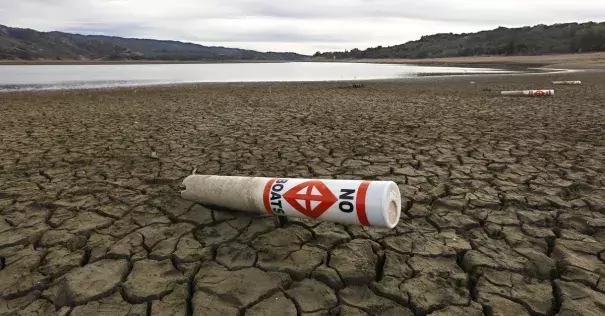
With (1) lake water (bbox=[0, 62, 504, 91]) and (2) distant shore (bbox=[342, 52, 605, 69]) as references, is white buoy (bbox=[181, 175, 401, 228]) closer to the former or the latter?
(1) lake water (bbox=[0, 62, 504, 91])

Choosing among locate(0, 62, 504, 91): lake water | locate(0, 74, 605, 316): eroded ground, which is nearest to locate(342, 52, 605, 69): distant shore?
locate(0, 62, 504, 91): lake water

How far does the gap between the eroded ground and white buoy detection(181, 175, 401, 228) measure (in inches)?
7.6

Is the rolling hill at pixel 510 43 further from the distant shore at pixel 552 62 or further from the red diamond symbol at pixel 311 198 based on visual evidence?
the red diamond symbol at pixel 311 198

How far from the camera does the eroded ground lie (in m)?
2.14

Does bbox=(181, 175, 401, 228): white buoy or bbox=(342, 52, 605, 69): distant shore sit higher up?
bbox=(342, 52, 605, 69): distant shore

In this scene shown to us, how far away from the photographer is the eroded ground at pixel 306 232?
2.14m

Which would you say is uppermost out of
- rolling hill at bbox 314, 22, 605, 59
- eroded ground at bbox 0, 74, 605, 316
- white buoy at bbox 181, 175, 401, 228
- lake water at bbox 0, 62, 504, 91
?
rolling hill at bbox 314, 22, 605, 59

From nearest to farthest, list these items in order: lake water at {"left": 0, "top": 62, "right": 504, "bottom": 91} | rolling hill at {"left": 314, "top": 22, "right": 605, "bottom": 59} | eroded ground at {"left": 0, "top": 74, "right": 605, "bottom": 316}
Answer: eroded ground at {"left": 0, "top": 74, "right": 605, "bottom": 316} < lake water at {"left": 0, "top": 62, "right": 504, "bottom": 91} < rolling hill at {"left": 314, "top": 22, "right": 605, "bottom": 59}

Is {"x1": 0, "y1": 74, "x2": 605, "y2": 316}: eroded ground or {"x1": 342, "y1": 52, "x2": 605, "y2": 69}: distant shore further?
{"x1": 342, "y1": 52, "x2": 605, "y2": 69}: distant shore

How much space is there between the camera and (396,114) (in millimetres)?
8406

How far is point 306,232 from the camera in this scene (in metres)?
2.86

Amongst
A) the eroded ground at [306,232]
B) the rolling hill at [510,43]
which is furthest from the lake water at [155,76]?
the rolling hill at [510,43]

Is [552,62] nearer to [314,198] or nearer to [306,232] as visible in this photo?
[306,232]

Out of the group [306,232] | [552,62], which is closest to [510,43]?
[552,62]
